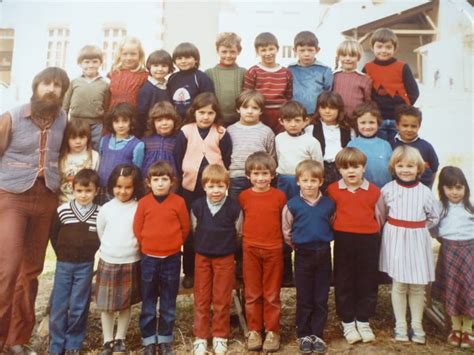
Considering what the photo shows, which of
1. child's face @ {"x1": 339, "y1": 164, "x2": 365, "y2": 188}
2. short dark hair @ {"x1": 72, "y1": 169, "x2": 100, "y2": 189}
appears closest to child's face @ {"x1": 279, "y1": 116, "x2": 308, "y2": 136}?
child's face @ {"x1": 339, "y1": 164, "x2": 365, "y2": 188}

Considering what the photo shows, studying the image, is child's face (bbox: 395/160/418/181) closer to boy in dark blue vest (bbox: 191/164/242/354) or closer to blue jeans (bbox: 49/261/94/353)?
boy in dark blue vest (bbox: 191/164/242/354)

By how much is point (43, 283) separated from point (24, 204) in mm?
1806

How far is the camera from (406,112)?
126 inches

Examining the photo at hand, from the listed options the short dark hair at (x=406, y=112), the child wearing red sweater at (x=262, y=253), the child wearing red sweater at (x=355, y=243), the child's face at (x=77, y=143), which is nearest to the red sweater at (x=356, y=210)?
the child wearing red sweater at (x=355, y=243)

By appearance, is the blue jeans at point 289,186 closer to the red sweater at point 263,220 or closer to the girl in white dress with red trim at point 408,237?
the red sweater at point 263,220

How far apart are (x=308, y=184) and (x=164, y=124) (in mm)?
1158

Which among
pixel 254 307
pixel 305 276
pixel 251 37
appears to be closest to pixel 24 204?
pixel 254 307

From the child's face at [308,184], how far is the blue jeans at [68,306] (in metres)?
1.54

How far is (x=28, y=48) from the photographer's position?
3.96 meters

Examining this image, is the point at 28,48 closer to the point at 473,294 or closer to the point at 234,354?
the point at 234,354

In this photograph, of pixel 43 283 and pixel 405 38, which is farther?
pixel 405 38

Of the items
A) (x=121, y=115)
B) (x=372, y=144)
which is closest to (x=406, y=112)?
(x=372, y=144)

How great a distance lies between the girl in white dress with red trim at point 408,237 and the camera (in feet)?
9.27

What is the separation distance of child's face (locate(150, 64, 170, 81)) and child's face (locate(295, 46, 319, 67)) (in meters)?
1.14
